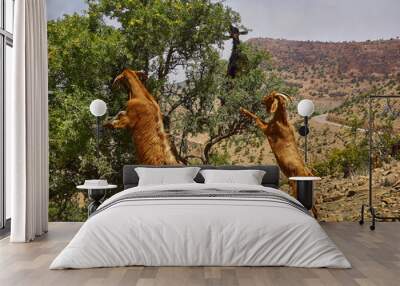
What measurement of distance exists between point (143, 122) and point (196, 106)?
0.76m

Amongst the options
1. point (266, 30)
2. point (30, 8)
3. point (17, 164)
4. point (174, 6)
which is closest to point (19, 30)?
point (30, 8)

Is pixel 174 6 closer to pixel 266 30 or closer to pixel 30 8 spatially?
pixel 266 30

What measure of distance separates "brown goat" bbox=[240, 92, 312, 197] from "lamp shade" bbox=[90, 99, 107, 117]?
1.85 metres

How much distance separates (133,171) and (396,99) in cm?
368

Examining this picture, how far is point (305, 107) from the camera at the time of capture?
7.80 meters

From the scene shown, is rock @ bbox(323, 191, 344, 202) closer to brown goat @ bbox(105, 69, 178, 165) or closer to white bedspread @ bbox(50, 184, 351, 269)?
brown goat @ bbox(105, 69, 178, 165)

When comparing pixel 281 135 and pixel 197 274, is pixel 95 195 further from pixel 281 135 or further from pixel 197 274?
pixel 197 274

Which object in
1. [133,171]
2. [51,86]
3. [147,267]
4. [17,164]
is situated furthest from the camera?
[51,86]

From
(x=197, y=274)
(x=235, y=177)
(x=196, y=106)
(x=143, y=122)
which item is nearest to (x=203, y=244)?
(x=197, y=274)

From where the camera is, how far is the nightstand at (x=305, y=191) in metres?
7.42

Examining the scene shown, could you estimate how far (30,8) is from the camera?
6.46 m

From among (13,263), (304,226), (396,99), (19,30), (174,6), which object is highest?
(174,6)

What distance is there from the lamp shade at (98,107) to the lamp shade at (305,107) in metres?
2.52

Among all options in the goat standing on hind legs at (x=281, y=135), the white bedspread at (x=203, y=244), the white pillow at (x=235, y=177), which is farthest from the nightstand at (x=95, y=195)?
the white bedspread at (x=203, y=244)
